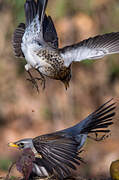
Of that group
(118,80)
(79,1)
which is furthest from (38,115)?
(79,1)

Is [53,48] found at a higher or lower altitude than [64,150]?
higher

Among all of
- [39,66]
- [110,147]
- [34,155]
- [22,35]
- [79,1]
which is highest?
[79,1]

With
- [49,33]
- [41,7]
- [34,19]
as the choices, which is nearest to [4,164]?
[49,33]

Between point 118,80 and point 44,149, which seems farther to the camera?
point 118,80

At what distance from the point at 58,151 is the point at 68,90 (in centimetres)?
694

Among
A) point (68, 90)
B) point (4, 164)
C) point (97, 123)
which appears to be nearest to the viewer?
point (97, 123)

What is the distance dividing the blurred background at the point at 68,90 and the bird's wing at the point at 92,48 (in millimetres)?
5571

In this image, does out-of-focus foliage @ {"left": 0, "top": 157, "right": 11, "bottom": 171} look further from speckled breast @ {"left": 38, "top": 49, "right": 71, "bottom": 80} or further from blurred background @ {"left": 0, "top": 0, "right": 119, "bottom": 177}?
speckled breast @ {"left": 38, "top": 49, "right": 71, "bottom": 80}

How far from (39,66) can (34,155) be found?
960mm

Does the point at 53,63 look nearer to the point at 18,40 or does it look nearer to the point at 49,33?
the point at 18,40

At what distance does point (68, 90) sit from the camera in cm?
1227

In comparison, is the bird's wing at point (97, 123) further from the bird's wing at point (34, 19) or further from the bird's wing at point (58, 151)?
the bird's wing at point (34, 19)

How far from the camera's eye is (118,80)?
1265 centimetres

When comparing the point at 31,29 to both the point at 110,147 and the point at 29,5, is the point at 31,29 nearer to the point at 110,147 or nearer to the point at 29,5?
the point at 29,5
